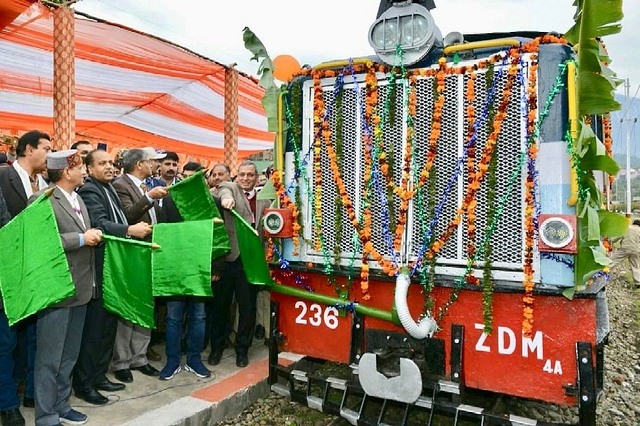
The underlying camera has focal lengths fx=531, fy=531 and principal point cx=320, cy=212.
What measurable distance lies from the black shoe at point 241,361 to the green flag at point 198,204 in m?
1.15

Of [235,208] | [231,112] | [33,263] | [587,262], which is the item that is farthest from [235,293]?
[231,112]

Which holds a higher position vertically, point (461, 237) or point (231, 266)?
point (461, 237)

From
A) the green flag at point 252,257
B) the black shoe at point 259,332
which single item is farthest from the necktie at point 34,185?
the black shoe at point 259,332

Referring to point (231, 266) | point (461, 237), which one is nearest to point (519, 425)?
point (461, 237)

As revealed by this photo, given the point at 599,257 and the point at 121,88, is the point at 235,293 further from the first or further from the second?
the point at 121,88

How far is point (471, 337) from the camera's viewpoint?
129 inches

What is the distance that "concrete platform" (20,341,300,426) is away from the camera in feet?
12.1

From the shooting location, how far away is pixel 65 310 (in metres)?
3.45

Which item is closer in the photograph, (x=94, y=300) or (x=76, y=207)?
(x=76, y=207)

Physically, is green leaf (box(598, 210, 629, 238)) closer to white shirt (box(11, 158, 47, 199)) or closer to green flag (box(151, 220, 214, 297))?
green flag (box(151, 220, 214, 297))

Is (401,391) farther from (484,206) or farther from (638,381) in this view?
(638,381)

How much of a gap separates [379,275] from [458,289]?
1.77 feet

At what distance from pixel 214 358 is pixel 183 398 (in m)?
0.95

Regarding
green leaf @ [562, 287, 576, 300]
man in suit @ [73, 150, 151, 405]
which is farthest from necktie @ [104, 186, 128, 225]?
green leaf @ [562, 287, 576, 300]
